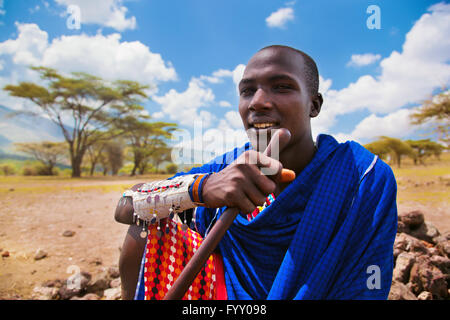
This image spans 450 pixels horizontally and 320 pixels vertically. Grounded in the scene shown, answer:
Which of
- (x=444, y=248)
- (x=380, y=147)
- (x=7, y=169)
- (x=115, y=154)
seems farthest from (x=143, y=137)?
(x=444, y=248)

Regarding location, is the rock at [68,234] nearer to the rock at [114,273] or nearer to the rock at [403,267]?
the rock at [114,273]

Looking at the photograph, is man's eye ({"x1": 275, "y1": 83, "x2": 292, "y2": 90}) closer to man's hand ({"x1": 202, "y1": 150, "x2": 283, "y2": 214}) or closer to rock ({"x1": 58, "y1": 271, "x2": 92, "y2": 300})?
man's hand ({"x1": 202, "y1": 150, "x2": 283, "y2": 214})

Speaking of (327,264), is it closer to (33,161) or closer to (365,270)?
(365,270)

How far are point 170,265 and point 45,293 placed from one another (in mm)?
2380

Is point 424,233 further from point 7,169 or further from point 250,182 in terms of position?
point 7,169

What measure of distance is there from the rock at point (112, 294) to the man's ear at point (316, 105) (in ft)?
8.84

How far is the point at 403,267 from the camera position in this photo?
3104 millimetres

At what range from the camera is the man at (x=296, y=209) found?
1347mm

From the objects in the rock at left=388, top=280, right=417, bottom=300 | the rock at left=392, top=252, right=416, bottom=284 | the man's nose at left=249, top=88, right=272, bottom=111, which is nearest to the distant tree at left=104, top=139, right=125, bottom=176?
the rock at left=392, top=252, right=416, bottom=284

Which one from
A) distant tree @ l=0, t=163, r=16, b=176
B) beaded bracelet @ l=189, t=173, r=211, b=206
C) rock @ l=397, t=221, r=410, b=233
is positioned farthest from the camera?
distant tree @ l=0, t=163, r=16, b=176

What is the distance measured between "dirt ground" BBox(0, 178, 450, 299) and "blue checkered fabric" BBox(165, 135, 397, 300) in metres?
2.81

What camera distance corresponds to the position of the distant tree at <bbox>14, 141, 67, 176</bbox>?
2677cm

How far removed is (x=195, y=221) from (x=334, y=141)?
43.4 inches

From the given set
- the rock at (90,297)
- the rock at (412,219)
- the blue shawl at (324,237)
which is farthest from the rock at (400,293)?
the rock at (90,297)
